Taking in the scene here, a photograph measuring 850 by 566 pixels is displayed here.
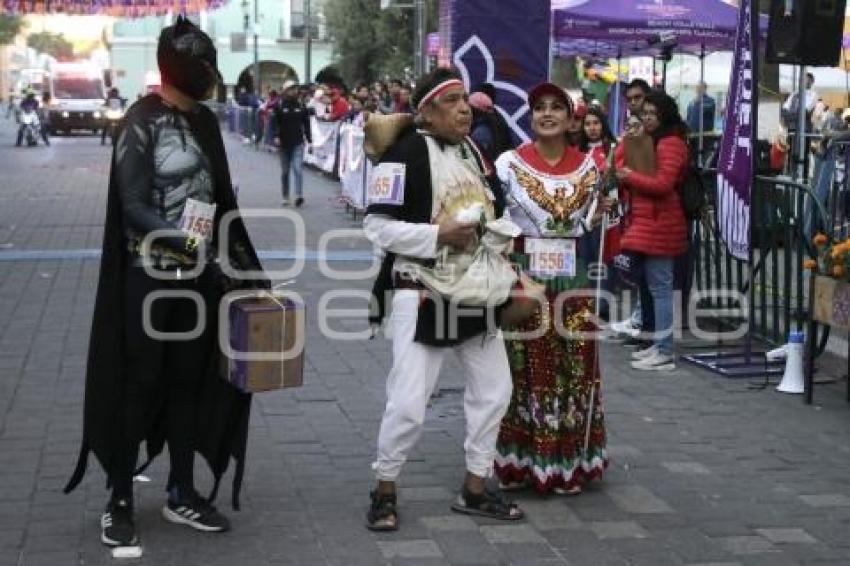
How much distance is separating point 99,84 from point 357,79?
28.9 feet

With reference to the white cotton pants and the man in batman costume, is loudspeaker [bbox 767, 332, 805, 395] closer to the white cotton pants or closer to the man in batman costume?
the white cotton pants

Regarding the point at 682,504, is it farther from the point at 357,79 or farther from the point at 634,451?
the point at 357,79

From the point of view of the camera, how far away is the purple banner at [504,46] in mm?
7332

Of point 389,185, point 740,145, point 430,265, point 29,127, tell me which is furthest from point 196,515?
point 29,127

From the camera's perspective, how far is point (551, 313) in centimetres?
554

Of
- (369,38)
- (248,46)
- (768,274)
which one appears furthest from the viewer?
(248,46)

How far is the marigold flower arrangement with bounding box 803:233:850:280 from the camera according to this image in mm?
7180

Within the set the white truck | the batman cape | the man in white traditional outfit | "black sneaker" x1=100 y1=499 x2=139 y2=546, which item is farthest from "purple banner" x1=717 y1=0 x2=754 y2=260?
the white truck

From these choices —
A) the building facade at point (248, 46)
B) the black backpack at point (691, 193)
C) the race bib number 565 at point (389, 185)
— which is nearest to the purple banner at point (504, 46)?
the black backpack at point (691, 193)

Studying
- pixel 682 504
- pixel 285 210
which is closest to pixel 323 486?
pixel 682 504

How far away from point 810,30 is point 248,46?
5727 centimetres

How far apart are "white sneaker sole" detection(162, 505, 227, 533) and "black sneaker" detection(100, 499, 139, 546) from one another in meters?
0.23

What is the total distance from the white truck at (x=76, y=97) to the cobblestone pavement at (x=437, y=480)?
113 feet

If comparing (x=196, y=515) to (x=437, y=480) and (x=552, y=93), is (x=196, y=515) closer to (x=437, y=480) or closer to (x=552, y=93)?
(x=437, y=480)
